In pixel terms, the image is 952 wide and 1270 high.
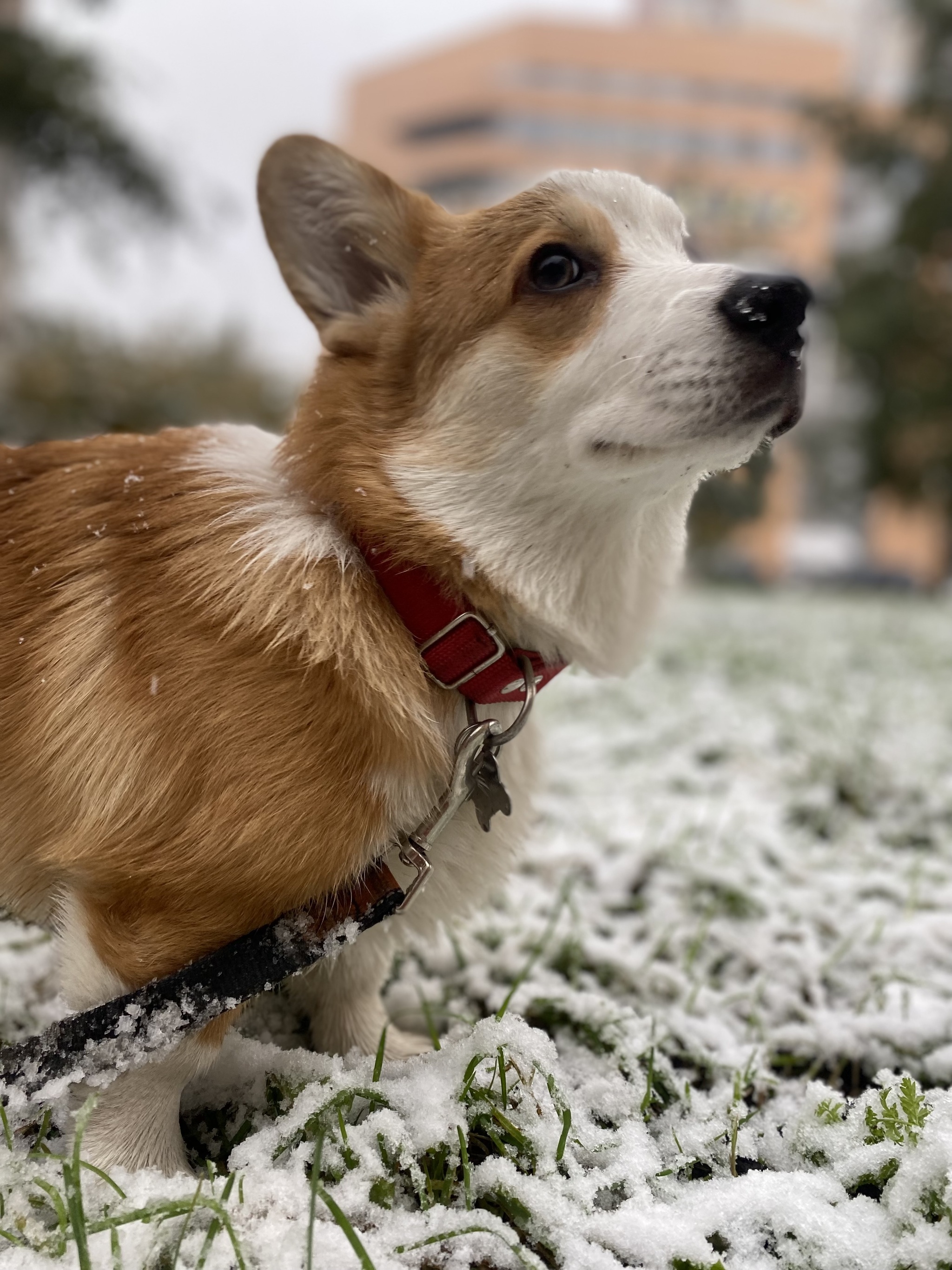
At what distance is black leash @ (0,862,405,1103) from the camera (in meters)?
1.28

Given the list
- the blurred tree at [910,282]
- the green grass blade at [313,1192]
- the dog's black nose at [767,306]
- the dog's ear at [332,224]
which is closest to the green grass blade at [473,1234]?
the green grass blade at [313,1192]

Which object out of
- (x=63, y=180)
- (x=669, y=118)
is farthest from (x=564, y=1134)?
(x=669, y=118)

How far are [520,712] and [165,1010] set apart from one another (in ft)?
2.24

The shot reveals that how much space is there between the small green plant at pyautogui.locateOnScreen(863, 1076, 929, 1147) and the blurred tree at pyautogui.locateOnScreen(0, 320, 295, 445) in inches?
84.3

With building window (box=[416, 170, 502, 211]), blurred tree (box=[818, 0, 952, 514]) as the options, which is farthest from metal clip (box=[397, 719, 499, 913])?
building window (box=[416, 170, 502, 211])

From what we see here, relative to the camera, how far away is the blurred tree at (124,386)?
7.50 m

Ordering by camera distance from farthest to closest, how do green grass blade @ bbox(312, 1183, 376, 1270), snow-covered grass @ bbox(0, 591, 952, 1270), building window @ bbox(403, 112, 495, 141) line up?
1. building window @ bbox(403, 112, 495, 141)
2. snow-covered grass @ bbox(0, 591, 952, 1270)
3. green grass blade @ bbox(312, 1183, 376, 1270)

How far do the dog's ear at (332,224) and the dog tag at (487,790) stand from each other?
84cm

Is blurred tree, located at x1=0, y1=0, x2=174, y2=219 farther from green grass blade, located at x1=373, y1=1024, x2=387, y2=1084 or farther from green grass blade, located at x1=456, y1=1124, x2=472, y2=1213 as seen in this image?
green grass blade, located at x1=456, y1=1124, x2=472, y2=1213

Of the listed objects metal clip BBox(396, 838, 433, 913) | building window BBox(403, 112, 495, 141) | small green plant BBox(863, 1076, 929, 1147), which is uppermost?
building window BBox(403, 112, 495, 141)

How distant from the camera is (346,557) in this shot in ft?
4.88

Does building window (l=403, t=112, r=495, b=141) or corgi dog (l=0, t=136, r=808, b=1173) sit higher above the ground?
building window (l=403, t=112, r=495, b=141)

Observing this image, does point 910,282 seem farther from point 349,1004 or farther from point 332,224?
point 349,1004

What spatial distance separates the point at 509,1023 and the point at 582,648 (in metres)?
0.69
